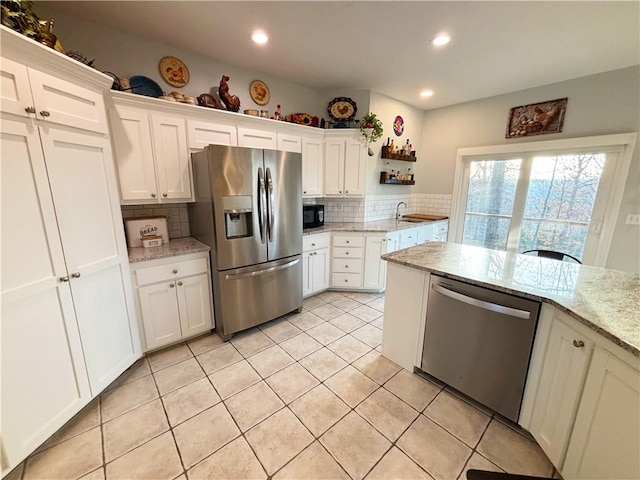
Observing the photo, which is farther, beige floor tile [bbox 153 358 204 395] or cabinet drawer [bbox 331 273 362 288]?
cabinet drawer [bbox 331 273 362 288]

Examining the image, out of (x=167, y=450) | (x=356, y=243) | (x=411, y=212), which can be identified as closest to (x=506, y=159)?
(x=411, y=212)

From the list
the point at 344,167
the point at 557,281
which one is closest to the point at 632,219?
the point at 557,281

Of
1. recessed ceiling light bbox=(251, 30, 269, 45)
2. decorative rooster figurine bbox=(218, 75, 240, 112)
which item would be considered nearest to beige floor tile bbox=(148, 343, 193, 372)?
decorative rooster figurine bbox=(218, 75, 240, 112)

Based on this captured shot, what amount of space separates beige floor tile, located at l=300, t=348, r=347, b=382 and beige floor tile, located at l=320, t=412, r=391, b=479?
16.8 inches

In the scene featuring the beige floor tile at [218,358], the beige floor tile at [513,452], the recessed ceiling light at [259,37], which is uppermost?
the recessed ceiling light at [259,37]

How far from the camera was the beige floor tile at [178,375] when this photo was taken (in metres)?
1.91

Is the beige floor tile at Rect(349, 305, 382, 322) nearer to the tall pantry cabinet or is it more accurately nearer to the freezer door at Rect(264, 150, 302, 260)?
the freezer door at Rect(264, 150, 302, 260)

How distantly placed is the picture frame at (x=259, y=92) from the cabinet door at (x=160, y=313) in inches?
90.4

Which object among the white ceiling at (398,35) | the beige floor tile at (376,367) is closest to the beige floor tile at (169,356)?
the beige floor tile at (376,367)

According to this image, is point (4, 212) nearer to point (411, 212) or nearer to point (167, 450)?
point (167, 450)

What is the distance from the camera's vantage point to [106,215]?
5.74ft

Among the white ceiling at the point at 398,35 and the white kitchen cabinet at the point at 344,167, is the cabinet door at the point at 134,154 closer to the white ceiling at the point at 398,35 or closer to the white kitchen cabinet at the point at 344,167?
the white ceiling at the point at 398,35

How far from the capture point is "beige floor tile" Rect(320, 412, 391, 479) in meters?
1.37

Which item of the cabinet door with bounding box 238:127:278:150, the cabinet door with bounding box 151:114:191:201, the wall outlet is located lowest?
the wall outlet
